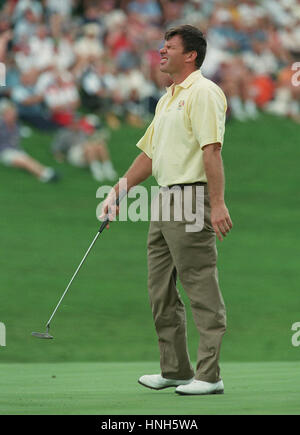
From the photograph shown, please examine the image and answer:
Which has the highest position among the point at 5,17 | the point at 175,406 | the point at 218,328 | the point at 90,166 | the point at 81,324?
A: the point at 5,17

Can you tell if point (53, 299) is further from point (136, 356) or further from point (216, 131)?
point (216, 131)

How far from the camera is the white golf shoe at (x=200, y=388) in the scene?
5492mm

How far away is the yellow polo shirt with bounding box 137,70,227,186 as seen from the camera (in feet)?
17.9

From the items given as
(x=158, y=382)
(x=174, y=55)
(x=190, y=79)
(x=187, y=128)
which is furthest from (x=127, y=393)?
(x=174, y=55)

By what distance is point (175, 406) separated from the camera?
16.4 ft

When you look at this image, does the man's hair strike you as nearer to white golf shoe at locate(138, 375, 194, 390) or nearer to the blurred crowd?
white golf shoe at locate(138, 375, 194, 390)

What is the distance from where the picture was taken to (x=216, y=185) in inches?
215

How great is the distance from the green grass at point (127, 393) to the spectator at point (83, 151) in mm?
7388

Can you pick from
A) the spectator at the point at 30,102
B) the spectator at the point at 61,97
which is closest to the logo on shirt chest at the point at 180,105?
the spectator at the point at 30,102

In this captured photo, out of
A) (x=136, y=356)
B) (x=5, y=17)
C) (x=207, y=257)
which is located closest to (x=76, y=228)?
(x=5, y=17)

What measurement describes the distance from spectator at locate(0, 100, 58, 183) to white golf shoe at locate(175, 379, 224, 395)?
8.59m

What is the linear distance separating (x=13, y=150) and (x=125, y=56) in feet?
8.12

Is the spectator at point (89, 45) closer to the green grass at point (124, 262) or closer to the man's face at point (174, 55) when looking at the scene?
the green grass at point (124, 262)

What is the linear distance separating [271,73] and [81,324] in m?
8.49
